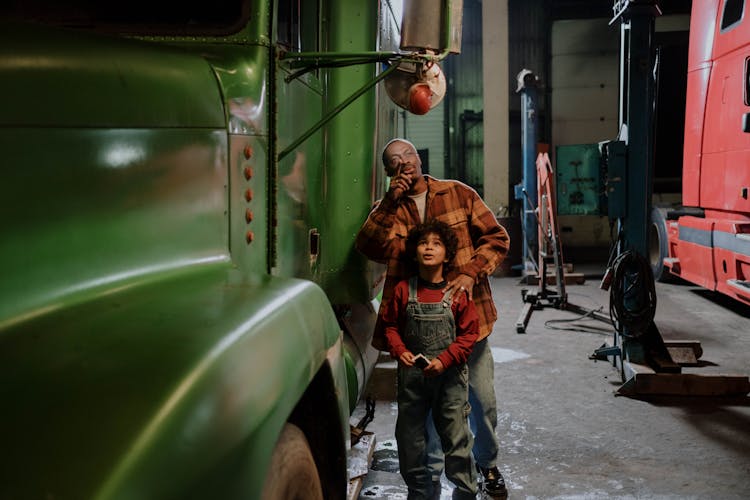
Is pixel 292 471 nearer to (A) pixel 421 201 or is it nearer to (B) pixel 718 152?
(A) pixel 421 201

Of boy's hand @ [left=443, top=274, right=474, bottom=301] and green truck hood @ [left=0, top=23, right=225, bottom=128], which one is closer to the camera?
Result: green truck hood @ [left=0, top=23, right=225, bottom=128]

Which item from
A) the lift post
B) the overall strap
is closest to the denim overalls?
the overall strap

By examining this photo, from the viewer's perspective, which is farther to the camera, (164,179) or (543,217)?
(543,217)

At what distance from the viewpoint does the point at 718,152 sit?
799 cm

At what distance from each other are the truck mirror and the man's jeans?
57.8 inches

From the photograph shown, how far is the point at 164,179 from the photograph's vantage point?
6.19ft

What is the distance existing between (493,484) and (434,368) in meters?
0.98

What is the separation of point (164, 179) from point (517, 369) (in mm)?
4826

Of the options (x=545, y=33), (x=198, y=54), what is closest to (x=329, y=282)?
(x=198, y=54)

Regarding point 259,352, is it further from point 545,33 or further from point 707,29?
point 545,33

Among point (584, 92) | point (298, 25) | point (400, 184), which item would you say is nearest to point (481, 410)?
point (400, 184)

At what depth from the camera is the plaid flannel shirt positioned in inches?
132

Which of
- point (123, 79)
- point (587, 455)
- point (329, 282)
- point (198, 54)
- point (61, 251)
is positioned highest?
point (198, 54)

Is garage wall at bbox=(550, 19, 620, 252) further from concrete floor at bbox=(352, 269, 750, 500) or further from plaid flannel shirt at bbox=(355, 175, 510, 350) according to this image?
plaid flannel shirt at bbox=(355, 175, 510, 350)
